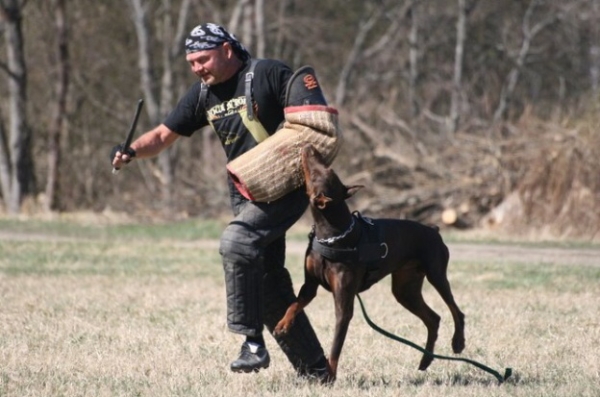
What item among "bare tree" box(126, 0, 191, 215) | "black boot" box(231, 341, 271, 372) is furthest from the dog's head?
"bare tree" box(126, 0, 191, 215)

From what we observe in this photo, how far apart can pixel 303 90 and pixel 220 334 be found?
10.3 feet

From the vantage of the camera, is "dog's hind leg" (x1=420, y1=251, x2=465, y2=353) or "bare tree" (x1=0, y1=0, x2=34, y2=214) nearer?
"dog's hind leg" (x1=420, y1=251, x2=465, y2=353)

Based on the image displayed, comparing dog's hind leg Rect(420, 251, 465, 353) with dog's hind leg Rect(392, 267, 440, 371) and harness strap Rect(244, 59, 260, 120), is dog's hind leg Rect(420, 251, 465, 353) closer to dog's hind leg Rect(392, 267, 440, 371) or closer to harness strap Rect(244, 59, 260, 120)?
dog's hind leg Rect(392, 267, 440, 371)

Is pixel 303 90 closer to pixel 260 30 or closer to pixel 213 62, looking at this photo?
pixel 213 62

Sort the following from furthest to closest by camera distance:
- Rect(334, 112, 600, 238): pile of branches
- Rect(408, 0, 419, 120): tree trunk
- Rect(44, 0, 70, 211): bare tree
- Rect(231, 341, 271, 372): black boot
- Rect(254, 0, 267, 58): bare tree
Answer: Rect(408, 0, 419, 120): tree trunk
Rect(254, 0, 267, 58): bare tree
Rect(44, 0, 70, 211): bare tree
Rect(334, 112, 600, 238): pile of branches
Rect(231, 341, 271, 372): black boot

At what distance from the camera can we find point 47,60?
3123 centimetres

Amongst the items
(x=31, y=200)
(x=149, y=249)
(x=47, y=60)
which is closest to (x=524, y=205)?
(x=149, y=249)

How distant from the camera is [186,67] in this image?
32.3 metres

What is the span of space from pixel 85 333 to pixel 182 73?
2418 cm

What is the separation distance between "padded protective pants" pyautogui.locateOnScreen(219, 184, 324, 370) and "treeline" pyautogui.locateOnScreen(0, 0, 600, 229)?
58.5ft

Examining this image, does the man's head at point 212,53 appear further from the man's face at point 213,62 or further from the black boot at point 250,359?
the black boot at point 250,359

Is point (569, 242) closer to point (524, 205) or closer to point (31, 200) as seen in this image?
point (524, 205)

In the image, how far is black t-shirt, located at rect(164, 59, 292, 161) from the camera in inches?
249

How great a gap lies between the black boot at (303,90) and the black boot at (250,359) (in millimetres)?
1336
